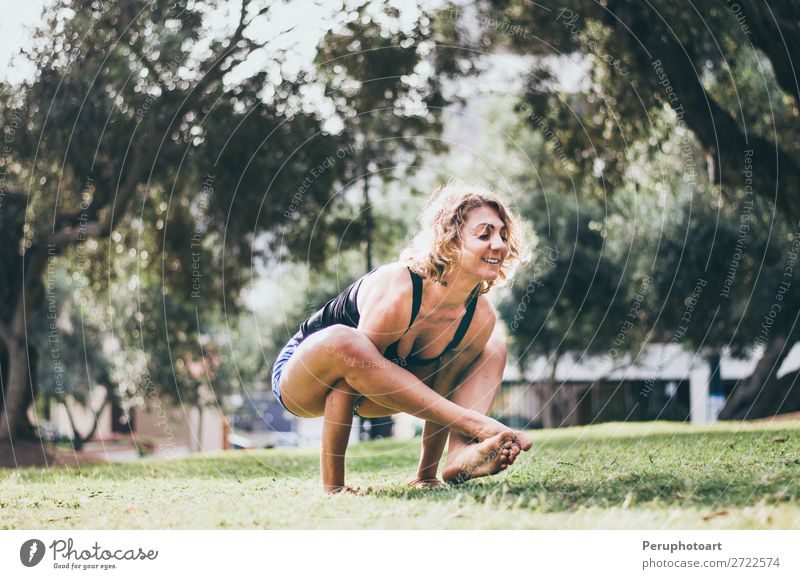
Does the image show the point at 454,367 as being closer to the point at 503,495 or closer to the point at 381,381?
the point at 381,381

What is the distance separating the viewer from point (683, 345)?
15.5 meters

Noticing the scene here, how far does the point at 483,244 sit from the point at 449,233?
8.2 inches

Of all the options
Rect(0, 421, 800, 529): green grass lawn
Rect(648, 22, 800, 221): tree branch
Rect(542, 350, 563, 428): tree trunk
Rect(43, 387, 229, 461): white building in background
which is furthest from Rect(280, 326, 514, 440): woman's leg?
Rect(43, 387, 229, 461): white building in background

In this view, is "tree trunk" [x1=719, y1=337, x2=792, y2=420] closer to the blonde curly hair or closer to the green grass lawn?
the green grass lawn

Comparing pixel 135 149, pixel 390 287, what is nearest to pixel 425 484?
pixel 390 287

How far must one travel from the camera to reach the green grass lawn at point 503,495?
4.46m

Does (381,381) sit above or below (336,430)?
above

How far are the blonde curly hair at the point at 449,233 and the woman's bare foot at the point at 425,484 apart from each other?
1.19 meters

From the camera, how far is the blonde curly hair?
477cm

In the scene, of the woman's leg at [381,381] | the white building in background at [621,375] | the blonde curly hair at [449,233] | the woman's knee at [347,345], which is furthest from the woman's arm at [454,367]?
the white building in background at [621,375]

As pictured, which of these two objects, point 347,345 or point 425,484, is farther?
point 425,484

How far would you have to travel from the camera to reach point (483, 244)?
480 cm
